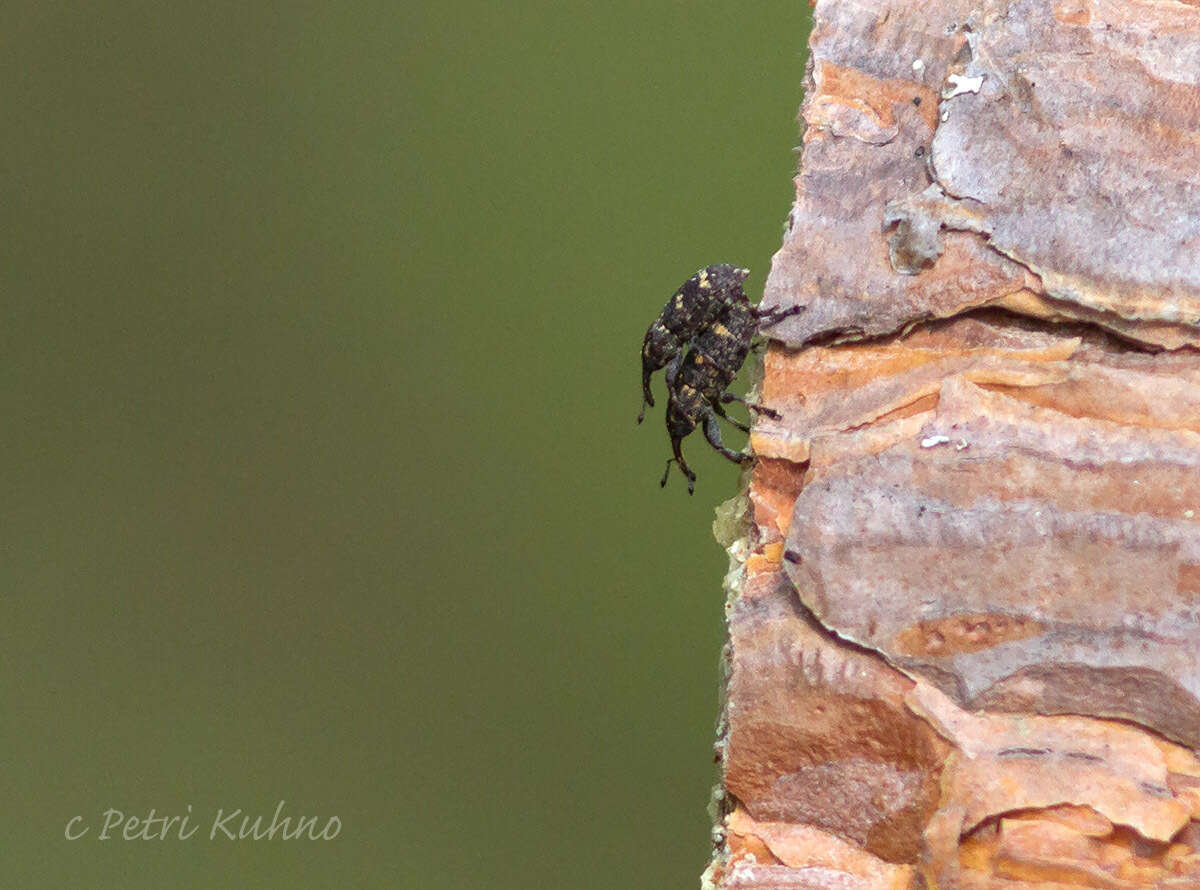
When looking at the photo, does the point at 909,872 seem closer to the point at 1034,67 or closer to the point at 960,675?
the point at 960,675

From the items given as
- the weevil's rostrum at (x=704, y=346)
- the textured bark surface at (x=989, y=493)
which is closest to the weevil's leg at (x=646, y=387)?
the weevil's rostrum at (x=704, y=346)

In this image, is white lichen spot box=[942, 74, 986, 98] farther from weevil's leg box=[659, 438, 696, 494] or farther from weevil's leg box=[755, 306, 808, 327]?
weevil's leg box=[659, 438, 696, 494]

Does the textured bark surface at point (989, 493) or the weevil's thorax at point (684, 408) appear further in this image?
the weevil's thorax at point (684, 408)

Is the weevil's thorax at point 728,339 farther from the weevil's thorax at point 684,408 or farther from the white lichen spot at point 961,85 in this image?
the white lichen spot at point 961,85

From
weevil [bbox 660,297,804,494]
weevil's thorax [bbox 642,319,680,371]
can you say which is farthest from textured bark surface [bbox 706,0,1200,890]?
weevil's thorax [bbox 642,319,680,371]

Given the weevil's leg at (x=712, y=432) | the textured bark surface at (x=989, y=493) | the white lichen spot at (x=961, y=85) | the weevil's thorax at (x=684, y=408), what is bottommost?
the textured bark surface at (x=989, y=493)

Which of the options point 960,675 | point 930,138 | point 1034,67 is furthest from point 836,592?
point 1034,67

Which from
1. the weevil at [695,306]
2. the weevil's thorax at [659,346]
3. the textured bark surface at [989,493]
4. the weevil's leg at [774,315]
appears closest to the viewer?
the textured bark surface at [989,493]

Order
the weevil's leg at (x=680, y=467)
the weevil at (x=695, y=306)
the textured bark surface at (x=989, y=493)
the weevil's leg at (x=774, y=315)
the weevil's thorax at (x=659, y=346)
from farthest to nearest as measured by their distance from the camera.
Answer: the weevil's leg at (x=680, y=467), the weevil's thorax at (x=659, y=346), the weevil at (x=695, y=306), the weevil's leg at (x=774, y=315), the textured bark surface at (x=989, y=493)
